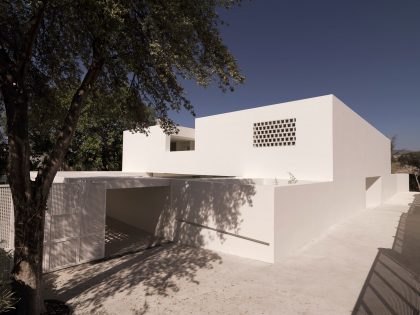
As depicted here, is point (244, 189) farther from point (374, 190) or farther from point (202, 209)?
point (374, 190)

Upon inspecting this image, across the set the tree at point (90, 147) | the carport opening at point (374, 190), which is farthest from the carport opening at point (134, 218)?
the carport opening at point (374, 190)

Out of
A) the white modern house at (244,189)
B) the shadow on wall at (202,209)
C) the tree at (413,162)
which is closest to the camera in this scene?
the white modern house at (244,189)

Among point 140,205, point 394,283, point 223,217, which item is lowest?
point 394,283

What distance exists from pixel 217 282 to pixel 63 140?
15.2 ft

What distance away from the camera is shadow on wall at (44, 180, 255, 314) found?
6.12 m

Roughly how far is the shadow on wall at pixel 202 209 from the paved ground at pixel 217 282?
84 centimetres

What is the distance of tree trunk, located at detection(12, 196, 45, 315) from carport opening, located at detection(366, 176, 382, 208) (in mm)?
20646

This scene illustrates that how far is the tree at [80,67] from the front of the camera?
4.54 m

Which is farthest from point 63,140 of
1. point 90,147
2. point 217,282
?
point 90,147

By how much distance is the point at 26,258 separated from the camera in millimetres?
4574

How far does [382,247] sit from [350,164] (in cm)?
611

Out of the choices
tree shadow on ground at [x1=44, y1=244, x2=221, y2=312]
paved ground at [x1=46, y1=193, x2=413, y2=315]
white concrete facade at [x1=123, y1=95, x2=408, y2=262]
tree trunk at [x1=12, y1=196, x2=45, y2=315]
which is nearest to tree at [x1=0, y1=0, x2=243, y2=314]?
tree trunk at [x1=12, y1=196, x2=45, y2=315]

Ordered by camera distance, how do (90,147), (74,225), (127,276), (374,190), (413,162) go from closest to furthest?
(127,276) < (74,225) < (374,190) < (90,147) < (413,162)

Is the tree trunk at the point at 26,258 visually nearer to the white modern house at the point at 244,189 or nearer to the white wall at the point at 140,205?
the white modern house at the point at 244,189
